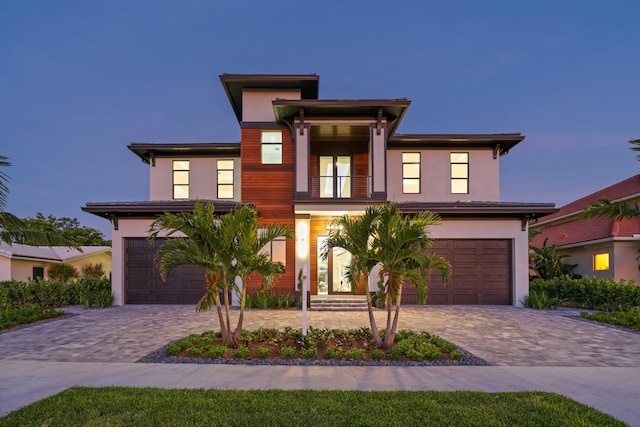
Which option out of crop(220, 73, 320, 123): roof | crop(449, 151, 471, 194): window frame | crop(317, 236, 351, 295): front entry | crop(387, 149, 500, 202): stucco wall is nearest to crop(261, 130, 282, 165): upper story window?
crop(220, 73, 320, 123): roof

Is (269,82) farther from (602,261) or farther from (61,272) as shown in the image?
(61,272)

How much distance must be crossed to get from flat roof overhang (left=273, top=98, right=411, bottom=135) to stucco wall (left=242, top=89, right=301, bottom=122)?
98 centimetres

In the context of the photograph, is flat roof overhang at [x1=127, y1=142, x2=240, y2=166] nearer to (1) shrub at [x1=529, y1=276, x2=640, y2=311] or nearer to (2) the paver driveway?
(2) the paver driveway

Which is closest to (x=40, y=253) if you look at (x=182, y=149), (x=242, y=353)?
(x=182, y=149)

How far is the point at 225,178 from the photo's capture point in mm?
16969

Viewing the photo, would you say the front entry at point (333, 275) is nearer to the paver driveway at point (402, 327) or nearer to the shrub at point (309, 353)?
the paver driveway at point (402, 327)

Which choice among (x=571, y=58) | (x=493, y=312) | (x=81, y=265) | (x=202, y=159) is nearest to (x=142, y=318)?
(x=202, y=159)

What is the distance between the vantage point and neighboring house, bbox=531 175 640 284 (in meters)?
16.4

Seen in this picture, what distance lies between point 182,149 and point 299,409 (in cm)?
1486

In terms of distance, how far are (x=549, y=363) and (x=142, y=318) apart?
10.9m

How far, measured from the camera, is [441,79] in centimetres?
8888

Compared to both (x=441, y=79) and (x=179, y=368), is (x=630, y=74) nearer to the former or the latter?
(x=441, y=79)

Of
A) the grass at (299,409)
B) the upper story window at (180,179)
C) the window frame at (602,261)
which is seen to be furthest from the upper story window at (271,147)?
the window frame at (602,261)

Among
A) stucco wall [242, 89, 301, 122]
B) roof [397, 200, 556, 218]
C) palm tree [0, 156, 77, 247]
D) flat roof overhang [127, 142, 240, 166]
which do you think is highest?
stucco wall [242, 89, 301, 122]
